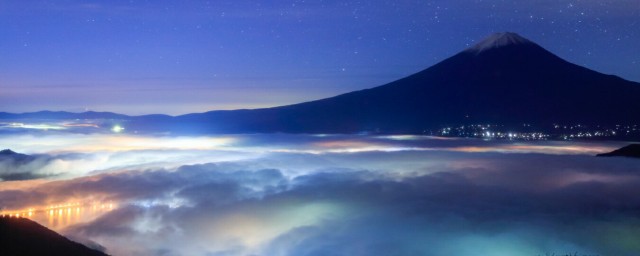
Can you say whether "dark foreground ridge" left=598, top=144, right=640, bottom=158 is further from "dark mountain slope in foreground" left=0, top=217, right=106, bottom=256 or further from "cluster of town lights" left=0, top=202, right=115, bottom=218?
"cluster of town lights" left=0, top=202, right=115, bottom=218

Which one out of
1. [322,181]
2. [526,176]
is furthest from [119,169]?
[526,176]

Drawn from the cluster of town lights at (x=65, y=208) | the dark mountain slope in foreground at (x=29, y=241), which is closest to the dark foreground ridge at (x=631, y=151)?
the dark mountain slope in foreground at (x=29, y=241)

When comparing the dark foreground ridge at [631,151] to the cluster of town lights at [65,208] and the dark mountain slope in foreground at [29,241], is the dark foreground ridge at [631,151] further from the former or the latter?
the cluster of town lights at [65,208]

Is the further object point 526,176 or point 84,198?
point 526,176

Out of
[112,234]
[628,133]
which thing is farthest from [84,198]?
[628,133]

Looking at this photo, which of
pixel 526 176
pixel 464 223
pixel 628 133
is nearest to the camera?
pixel 464 223

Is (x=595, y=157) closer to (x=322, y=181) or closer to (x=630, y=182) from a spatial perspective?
(x=630, y=182)

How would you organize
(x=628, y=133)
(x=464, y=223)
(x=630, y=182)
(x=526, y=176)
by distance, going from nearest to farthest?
(x=464, y=223), (x=630, y=182), (x=526, y=176), (x=628, y=133)

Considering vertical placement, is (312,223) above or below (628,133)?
below
